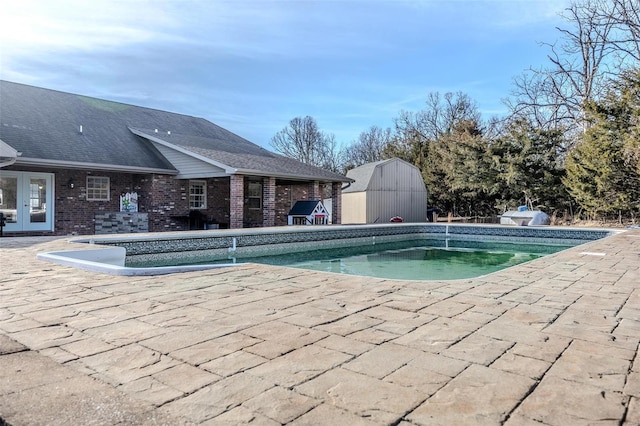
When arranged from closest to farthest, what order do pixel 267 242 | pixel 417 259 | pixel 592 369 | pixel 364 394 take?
pixel 364 394 → pixel 592 369 → pixel 417 259 → pixel 267 242

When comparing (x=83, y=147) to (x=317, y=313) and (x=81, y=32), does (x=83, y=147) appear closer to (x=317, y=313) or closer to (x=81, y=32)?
(x=81, y=32)

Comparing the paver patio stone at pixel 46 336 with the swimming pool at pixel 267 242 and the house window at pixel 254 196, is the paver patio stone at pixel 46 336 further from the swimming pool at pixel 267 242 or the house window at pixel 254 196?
the house window at pixel 254 196

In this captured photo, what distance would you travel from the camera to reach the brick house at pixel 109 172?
1152 centimetres

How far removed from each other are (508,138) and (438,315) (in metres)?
19.2

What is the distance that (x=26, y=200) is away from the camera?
455 inches

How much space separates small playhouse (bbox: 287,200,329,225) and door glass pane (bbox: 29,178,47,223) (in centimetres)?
773

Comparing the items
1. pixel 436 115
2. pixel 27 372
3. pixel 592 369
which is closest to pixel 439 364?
pixel 592 369

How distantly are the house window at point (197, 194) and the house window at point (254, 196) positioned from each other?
205 centimetres

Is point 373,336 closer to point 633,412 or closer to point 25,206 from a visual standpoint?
point 633,412

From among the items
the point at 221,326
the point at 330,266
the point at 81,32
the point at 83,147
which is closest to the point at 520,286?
the point at 221,326

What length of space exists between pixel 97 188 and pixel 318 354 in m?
12.7

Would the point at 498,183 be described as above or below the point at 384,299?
above

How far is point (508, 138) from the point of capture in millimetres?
20062

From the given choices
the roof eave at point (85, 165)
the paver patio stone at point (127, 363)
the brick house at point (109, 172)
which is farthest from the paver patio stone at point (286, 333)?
the roof eave at point (85, 165)
